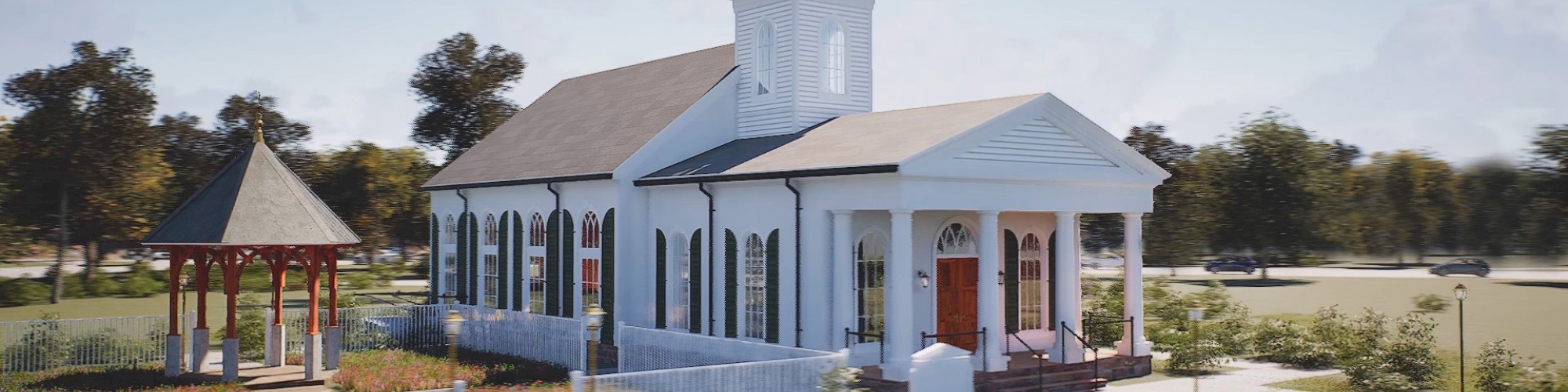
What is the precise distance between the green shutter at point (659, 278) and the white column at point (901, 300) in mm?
6485

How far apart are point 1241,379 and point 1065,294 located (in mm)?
4227

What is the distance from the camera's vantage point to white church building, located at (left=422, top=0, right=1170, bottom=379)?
20.7m

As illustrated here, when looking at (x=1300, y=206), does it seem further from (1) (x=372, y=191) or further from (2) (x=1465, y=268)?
(1) (x=372, y=191)

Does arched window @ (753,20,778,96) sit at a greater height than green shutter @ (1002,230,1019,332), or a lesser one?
greater

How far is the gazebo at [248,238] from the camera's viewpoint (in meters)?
22.1

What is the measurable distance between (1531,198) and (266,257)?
4673 cm

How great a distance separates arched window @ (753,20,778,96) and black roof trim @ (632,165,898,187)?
11.6 ft

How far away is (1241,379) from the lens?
23.9 metres

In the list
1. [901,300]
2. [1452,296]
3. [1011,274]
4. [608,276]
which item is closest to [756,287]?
[901,300]

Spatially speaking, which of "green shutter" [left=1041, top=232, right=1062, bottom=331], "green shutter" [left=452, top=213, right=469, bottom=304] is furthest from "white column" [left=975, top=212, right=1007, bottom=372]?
"green shutter" [left=452, top=213, right=469, bottom=304]

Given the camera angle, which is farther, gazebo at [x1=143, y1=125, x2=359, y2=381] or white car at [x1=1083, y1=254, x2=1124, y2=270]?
white car at [x1=1083, y1=254, x2=1124, y2=270]

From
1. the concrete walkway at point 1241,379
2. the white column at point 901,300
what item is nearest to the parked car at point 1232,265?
the concrete walkway at point 1241,379

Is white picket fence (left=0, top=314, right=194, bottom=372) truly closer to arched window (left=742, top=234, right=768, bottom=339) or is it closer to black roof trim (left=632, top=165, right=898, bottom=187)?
black roof trim (left=632, top=165, right=898, bottom=187)

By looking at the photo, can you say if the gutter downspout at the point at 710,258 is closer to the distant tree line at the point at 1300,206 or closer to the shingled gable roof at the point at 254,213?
the shingled gable roof at the point at 254,213
